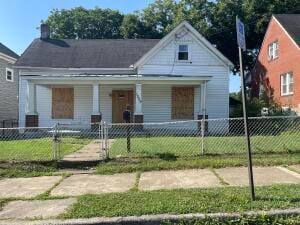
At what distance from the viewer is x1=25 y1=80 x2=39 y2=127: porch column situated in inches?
922

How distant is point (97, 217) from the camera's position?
258 inches

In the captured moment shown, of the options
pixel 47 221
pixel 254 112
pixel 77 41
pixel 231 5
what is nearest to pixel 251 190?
pixel 47 221

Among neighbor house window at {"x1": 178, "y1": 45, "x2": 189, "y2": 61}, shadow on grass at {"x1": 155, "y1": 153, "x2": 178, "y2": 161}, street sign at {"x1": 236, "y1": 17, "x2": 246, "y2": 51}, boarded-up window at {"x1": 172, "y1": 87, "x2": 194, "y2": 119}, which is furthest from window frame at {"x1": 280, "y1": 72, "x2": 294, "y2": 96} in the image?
street sign at {"x1": 236, "y1": 17, "x2": 246, "y2": 51}

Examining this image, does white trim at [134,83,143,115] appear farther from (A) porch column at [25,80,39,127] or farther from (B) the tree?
(B) the tree

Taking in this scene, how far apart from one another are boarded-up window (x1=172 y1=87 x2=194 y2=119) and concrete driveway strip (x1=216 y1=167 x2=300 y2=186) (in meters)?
14.4

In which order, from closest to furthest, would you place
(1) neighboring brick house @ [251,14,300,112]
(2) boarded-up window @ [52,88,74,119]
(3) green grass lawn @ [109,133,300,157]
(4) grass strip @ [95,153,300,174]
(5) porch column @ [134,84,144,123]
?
(4) grass strip @ [95,153,300,174] < (3) green grass lawn @ [109,133,300,157] < (5) porch column @ [134,84,144,123] < (2) boarded-up window @ [52,88,74,119] < (1) neighboring brick house @ [251,14,300,112]

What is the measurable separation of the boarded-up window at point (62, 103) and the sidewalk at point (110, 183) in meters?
15.3

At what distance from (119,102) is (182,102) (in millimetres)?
3505

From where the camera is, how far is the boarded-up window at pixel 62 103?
2552 centimetres

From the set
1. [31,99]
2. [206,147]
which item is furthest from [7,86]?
[206,147]

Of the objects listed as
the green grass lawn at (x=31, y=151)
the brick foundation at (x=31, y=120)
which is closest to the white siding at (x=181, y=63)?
the brick foundation at (x=31, y=120)

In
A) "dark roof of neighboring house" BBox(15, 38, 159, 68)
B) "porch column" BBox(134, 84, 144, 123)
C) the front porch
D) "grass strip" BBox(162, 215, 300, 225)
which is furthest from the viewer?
"dark roof of neighboring house" BBox(15, 38, 159, 68)

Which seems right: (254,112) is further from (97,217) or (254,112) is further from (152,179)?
(97,217)

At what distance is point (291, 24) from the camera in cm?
2894
